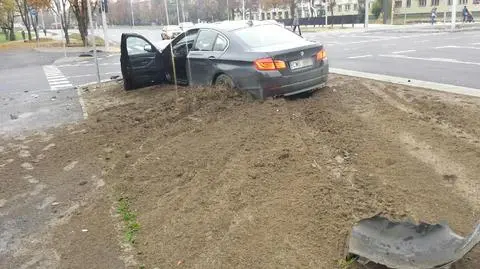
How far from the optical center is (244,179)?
15.5 feet

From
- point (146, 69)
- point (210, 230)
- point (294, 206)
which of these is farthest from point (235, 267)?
point (146, 69)

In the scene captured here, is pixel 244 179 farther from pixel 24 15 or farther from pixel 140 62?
pixel 24 15

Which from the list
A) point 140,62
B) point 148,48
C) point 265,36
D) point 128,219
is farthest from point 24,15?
point 128,219

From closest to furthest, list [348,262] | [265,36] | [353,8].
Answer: [348,262] < [265,36] < [353,8]

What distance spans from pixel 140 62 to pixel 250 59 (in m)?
4.36

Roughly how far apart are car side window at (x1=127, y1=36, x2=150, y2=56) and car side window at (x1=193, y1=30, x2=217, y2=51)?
235cm

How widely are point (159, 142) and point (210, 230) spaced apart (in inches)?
114

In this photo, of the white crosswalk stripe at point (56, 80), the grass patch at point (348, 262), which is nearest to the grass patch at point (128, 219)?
the grass patch at point (348, 262)

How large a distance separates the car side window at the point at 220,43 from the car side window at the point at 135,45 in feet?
10.0

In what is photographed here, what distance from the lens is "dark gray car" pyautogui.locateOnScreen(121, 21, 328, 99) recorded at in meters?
7.65

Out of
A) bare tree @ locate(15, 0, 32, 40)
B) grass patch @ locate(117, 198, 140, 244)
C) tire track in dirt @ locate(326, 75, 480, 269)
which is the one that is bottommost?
grass patch @ locate(117, 198, 140, 244)

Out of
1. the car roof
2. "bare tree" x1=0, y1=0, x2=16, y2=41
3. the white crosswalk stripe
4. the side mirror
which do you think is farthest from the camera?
"bare tree" x1=0, y1=0, x2=16, y2=41

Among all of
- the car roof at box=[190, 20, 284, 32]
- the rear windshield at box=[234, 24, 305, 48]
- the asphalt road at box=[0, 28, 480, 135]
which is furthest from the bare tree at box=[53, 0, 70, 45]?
the rear windshield at box=[234, 24, 305, 48]

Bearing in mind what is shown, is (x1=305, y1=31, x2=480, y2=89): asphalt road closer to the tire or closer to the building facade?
the tire
